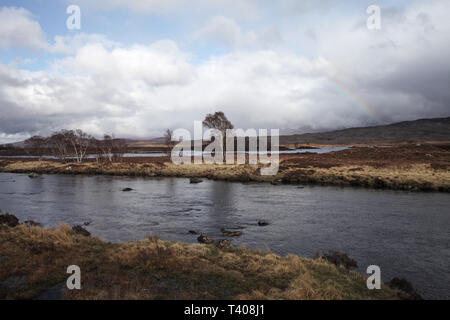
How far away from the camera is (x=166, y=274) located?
370 inches

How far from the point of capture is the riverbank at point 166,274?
26.4 feet

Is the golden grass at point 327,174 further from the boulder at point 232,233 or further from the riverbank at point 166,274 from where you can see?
the riverbank at point 166,274

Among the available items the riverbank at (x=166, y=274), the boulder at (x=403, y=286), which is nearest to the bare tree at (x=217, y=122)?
the riverbank at (x=166, y=274)

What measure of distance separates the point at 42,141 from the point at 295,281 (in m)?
96.4

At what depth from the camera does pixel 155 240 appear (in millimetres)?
12969

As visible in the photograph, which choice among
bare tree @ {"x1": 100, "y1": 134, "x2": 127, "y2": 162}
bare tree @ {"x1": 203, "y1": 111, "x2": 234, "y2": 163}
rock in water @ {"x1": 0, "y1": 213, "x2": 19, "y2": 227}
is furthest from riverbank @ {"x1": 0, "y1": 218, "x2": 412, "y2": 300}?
bare tree @ {"x1": 100, "y1": 134, "x2": 127, "y2": 162}

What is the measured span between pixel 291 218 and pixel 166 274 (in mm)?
13459

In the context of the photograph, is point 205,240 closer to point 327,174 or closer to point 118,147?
point 327,174

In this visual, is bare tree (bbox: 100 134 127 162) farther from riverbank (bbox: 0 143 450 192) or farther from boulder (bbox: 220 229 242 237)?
boulder (bbox: 220 229 242 237)

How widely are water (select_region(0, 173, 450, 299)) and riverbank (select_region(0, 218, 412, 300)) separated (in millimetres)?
3194

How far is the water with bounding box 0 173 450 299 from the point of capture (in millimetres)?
13562

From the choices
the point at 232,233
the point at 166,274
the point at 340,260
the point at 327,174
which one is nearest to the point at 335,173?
the point at 327,174

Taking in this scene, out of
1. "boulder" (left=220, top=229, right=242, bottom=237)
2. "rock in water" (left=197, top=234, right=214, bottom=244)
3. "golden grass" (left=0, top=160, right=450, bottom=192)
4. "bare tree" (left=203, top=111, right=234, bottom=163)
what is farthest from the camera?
"bare tree" (left=203, top=111, right=234, bottom=163)

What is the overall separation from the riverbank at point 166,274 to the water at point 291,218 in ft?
10.5
